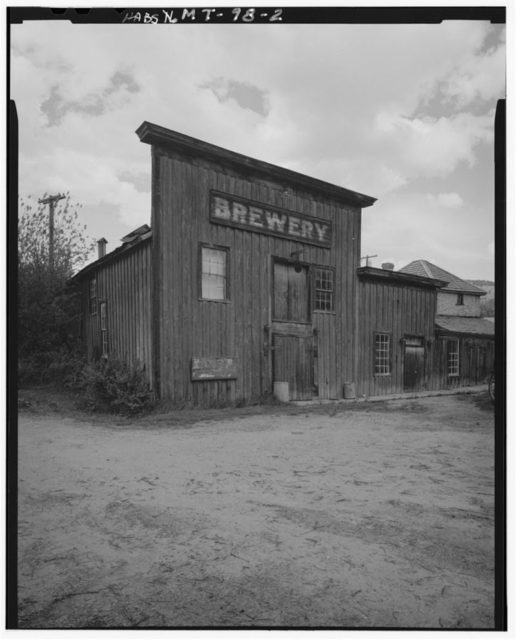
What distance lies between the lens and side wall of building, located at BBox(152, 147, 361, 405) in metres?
6.93

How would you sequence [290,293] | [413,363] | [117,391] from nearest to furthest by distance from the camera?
[117,391], [290,293], [413,363]

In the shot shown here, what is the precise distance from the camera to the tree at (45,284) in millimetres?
2547

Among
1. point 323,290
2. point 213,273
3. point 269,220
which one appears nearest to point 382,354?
point 323,290

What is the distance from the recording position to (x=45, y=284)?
2.90 m

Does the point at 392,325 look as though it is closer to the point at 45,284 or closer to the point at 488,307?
the point at 488,307

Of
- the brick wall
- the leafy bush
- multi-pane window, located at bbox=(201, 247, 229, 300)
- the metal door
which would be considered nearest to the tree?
the leafy bush

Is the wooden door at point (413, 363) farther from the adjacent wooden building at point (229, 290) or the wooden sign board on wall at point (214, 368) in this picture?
the wooden sign board on wall at point (214, 368)

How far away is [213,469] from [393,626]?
233 cm

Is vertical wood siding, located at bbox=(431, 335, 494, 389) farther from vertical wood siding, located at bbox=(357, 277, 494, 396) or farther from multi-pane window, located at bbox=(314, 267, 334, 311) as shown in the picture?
multi-pane window, located at bbox=(314, 267, 334, 311)

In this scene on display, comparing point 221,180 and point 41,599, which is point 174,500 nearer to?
point 41,599

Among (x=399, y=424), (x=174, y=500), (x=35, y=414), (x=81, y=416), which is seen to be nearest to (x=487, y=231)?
(x=174, y=500)

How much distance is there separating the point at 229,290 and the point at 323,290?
8.87 feet

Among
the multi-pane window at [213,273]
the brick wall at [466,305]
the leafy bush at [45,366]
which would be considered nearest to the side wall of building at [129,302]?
the multi-pane window at [213,273]

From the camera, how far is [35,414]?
8.57 feet
